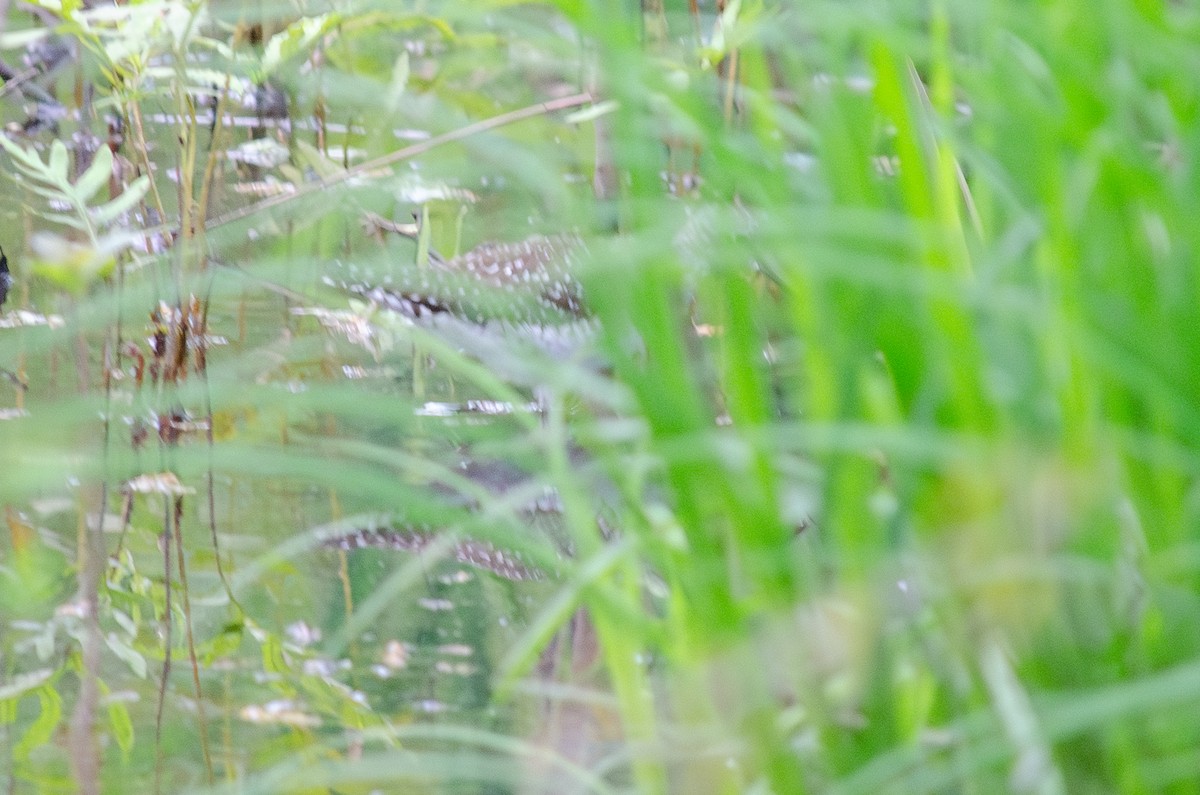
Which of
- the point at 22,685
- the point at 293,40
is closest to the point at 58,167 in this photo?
the point at 293,40

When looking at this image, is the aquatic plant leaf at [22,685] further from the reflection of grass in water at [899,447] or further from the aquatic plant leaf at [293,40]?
the aquatic plant leaf at [293,40]

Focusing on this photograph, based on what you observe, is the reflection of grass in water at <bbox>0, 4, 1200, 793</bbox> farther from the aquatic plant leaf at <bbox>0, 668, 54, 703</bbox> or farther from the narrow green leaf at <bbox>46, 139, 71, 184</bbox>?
the narrow green leaf at <bbox>46, 139, 71, 184</bbox>

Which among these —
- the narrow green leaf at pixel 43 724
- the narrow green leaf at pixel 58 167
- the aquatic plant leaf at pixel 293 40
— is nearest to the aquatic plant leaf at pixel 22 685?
the narrow green leaf at pixel 43 724

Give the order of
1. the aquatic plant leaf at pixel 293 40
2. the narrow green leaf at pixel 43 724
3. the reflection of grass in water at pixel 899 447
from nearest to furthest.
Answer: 1. the reflection of grass in water at pixel 899 447
2. the narrow green leaf at pixel 43 724
3. the aquatic plant leaf at pixel 293 40

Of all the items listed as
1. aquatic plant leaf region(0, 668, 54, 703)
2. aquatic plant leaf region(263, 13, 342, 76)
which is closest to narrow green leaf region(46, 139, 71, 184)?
aquatic plant leaf region(263, 13, 342, 76)

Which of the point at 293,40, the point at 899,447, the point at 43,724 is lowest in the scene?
the point at 43,724

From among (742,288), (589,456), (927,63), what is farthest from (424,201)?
(742,288)

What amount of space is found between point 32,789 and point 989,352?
478 mm

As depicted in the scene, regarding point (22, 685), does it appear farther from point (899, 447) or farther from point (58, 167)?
point (899, 447)

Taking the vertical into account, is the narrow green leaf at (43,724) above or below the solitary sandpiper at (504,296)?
below

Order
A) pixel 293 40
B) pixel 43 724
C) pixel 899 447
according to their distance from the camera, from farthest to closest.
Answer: pixel 293 40 < pixel 43 724 < pixel 899 447

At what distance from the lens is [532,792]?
23.6 inches

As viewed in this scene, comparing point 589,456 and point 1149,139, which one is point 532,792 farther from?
point 1149,139

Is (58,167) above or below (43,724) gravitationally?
above
